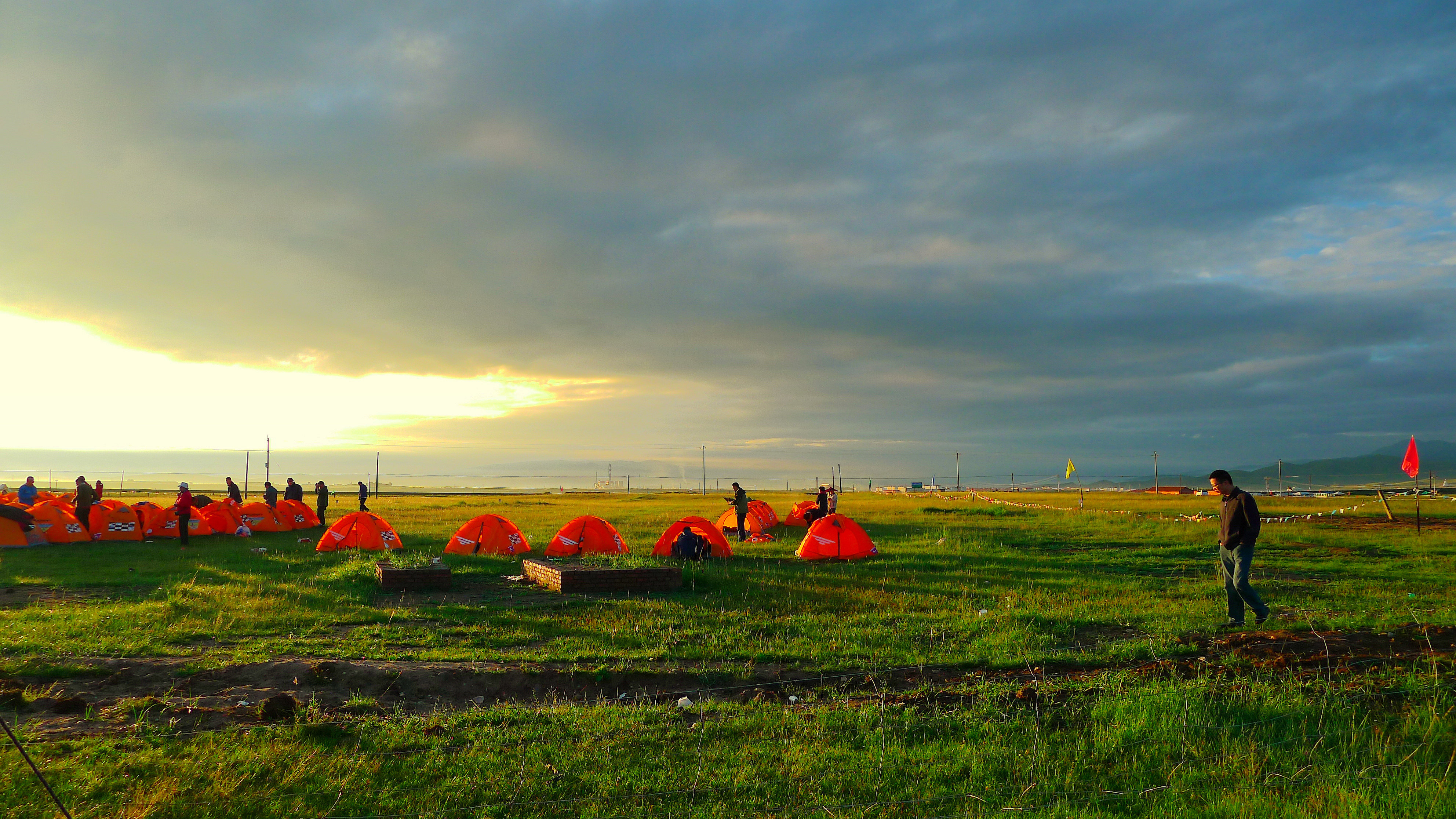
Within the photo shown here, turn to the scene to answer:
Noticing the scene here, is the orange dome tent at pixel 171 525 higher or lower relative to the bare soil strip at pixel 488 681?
higher

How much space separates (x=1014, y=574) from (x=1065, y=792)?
470 inches

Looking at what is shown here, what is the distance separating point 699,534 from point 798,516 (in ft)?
40.3

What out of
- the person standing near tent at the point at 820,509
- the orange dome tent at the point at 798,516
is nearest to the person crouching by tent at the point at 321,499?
the orange dome tent at the point at 798,516

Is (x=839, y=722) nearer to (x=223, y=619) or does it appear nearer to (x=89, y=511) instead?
(x=223, y=619)

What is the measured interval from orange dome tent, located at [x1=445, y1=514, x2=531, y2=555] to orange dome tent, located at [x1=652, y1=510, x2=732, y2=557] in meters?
4.08

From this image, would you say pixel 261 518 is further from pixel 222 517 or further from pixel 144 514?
pixel 144 514

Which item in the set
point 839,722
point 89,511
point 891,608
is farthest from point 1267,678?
point 89,511

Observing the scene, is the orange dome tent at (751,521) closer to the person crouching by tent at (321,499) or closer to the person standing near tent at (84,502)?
the person crouching by tent at (321,499)

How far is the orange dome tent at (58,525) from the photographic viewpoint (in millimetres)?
23984

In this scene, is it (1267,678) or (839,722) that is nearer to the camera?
(839,722)

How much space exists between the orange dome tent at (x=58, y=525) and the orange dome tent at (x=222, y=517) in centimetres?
311

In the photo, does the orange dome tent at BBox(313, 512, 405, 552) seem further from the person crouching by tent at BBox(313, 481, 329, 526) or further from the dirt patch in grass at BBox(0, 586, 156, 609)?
the person crouching by tent at BBox(313, 481, 329, 526)

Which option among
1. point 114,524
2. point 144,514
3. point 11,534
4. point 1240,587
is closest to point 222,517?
point 144,514

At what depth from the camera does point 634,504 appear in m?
54.5
